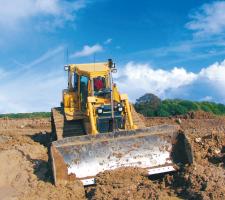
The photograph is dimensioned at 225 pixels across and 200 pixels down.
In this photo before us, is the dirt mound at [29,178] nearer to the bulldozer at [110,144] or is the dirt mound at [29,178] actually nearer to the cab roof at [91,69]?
the bulldozer at [110,144]

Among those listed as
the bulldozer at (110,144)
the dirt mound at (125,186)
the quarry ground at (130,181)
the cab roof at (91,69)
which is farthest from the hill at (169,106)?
the dirt mound at (125,186)

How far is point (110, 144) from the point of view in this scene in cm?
1082

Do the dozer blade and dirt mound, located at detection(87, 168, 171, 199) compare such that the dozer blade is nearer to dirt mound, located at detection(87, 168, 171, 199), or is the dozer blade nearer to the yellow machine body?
dirt mound, located at detection(87, 168, 171, 199)

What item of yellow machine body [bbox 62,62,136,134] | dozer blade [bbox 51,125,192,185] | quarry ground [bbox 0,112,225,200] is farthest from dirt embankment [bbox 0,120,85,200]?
yellow machine body [bbox 62,62,136,134]

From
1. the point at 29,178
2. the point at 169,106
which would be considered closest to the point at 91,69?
the point at 29,178

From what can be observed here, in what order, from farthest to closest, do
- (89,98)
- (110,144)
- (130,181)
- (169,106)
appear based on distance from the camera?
1. (169,106)
2. (89,98)
3. (110,144)
4. (130,181)

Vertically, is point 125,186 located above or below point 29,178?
below

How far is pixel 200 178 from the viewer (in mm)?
9867

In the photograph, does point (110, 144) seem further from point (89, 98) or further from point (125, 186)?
point (89, 98)

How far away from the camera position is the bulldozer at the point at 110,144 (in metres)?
10.5

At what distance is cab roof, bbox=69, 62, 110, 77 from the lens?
1278 cm

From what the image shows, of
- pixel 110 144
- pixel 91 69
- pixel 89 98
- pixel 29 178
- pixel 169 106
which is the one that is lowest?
pixel 29 178

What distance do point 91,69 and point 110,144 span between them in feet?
10.1

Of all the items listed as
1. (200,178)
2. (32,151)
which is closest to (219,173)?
(200,178)
